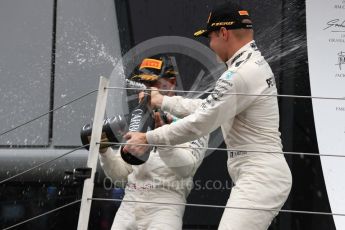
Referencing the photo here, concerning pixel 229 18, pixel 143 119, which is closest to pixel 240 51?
pixel 229 18

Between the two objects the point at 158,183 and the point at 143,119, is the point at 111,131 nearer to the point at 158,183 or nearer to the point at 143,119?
the point at 143,119

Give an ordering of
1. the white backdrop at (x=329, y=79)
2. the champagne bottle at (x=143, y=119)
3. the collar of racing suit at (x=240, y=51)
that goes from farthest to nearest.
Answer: the white backdrop at (x=329, y=79)
the champagne bottle at (x=143, y=119)
the collar of racing suit at (x=240, y=51)

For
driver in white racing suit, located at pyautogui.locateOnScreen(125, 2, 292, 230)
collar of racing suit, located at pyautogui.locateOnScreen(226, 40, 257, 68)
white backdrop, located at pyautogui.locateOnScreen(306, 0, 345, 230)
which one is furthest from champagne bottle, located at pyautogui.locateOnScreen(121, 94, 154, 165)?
white backdrop, located at pyautogui.locateOnScreen(306, 0, 345, 230)

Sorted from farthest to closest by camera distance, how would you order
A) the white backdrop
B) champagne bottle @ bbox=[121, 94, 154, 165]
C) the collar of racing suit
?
the white backdrop < champagne bottle @ bbox=[121, 94, 154, 165] < the collar of racing suit

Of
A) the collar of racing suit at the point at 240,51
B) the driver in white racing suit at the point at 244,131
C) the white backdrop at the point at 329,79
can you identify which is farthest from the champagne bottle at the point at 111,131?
the white backdrop at the point at 329,79

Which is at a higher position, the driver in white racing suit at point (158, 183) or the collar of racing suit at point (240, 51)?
the collar of racing suit at point (240, 51)

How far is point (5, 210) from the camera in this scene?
3.67 m

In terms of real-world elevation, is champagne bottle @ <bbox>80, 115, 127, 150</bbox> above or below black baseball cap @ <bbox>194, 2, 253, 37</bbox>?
below

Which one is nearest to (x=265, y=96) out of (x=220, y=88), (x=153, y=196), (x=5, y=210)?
(x=220, y=88)

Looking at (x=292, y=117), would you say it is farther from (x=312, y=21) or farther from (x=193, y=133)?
(x=193, y=133)

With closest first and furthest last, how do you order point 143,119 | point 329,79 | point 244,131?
point 244,131, point 143,119, point 329,79

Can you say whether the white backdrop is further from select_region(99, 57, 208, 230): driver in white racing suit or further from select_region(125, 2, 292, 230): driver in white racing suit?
select_region(125, 2, 292, 230): driver in white racing suit

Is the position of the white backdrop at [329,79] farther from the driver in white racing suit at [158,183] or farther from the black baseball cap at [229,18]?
the black baseball cap at [229,18]

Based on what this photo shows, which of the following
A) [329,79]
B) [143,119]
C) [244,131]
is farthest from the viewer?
[329,79]
